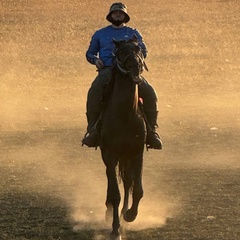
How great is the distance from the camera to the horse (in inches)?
514

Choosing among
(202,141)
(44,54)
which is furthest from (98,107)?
(44,54)

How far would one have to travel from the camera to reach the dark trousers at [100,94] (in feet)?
45.1

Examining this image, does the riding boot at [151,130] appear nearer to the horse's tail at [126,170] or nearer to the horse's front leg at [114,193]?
the horse's tail at [126,170]

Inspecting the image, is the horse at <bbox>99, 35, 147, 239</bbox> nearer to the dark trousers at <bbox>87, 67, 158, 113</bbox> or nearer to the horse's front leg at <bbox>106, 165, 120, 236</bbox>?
the horse's front leg at <bbox>106, 165, 120, 236</bbox>

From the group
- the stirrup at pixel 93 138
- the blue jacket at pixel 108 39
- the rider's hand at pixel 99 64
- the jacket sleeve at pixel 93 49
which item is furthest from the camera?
the jacket sleeve at pixel 93 49

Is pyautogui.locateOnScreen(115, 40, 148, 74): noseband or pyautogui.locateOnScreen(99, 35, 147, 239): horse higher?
pyautogui.locateOnScreen(115, 40, 148, 74): noseband

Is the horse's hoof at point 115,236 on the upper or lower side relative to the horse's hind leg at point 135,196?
lower

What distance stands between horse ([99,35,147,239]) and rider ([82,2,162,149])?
168mm

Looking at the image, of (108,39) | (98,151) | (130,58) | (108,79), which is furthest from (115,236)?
(98,151)

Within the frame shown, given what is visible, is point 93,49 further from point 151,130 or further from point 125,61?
point 125,61

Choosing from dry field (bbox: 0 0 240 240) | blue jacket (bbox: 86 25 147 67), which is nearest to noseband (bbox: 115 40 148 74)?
blue jacket (bbox: 86 25 147 67)

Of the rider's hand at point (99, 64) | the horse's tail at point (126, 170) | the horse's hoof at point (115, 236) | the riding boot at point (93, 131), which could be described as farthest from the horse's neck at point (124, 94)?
the horse's hoof at point (115, 236)

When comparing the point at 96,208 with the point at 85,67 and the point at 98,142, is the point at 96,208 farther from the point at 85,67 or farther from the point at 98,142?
the point at 85,67

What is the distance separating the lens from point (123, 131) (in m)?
13.4
